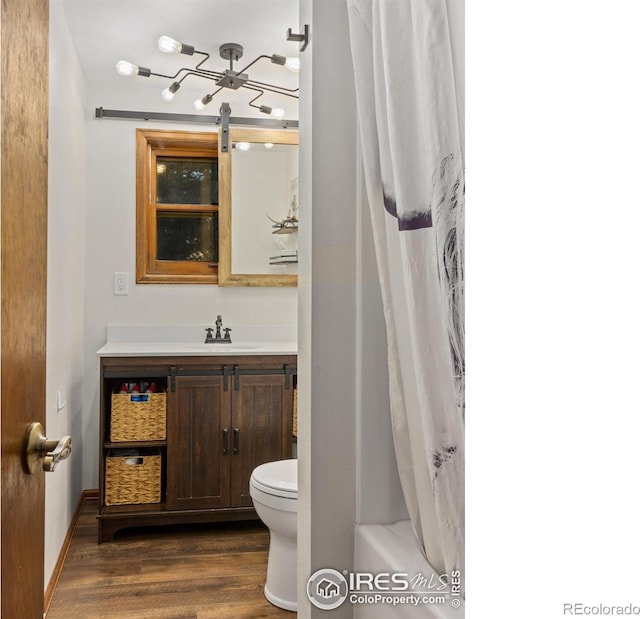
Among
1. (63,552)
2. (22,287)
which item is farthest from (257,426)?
(22,287)

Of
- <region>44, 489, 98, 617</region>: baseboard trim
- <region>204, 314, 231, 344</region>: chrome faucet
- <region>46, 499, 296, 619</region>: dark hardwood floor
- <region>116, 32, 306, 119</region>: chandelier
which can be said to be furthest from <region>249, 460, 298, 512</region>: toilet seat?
<region>116, 32, 306, 119</region>: chandelier

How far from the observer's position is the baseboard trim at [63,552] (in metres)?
2.32

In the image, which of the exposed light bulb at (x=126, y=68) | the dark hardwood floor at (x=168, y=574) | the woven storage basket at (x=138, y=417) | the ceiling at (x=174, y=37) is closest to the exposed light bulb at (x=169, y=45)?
the ceiling at (x=174, y=37)

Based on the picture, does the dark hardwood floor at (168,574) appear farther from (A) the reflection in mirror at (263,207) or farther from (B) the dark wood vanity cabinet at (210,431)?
(A) the reflection in mirror at (263,207)

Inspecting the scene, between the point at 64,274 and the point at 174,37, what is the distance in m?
1.25

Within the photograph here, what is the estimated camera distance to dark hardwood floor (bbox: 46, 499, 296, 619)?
228 centimetres

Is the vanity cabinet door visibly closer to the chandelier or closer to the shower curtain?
the chandelier

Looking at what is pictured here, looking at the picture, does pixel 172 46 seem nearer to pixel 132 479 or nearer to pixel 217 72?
pixel 217 72

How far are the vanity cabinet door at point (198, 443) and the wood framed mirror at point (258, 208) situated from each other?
859 millimetres

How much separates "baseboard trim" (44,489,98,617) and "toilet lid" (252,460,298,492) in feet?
2.87

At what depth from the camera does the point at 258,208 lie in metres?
3.73
